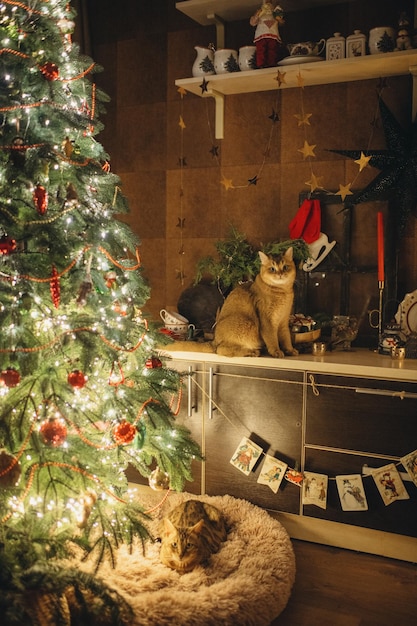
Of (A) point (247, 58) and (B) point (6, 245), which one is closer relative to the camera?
(B) point (6, 245)

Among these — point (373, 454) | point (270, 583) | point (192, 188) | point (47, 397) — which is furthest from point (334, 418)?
point (192, 188)

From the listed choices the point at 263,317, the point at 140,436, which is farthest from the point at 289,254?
the point at 140,436

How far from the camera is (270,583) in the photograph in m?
2.10

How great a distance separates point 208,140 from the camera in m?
3.19

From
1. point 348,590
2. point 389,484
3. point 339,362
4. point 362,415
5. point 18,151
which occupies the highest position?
point 18,151

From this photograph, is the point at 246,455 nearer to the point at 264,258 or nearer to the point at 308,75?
the point at 264,258

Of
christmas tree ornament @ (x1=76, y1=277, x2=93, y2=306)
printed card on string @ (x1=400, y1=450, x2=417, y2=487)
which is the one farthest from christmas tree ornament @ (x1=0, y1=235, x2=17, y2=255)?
printed card on string @ (x1=400, y1=450, x2=417, y2=487)

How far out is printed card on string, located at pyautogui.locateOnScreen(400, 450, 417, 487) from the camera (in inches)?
92.3

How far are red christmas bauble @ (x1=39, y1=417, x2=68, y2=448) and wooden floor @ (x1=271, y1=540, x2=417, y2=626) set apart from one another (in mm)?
951

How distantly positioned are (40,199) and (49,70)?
0.42 metres

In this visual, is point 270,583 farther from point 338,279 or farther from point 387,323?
point 338,279

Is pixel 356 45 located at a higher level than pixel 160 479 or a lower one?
higher

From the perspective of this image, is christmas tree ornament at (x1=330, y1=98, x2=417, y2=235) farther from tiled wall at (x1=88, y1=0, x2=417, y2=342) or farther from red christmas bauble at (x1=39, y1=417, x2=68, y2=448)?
red christmas bauble at (x1=39, y1=417, x2=68, y2=448)

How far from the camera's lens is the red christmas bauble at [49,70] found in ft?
6.29
